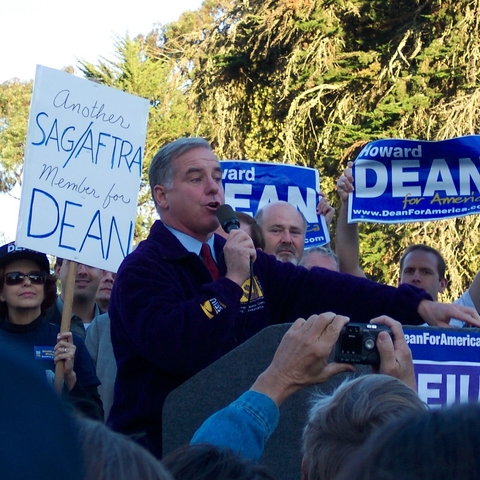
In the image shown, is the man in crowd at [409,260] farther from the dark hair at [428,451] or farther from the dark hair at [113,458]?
the dark hair at [428,451]

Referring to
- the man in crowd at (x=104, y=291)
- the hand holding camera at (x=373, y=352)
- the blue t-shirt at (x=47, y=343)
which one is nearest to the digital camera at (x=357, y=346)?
the hand holding camera at (x=373, y=352)

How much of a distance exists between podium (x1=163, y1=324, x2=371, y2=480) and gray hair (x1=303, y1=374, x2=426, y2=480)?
850 mm

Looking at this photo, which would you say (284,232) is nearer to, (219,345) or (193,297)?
(193,297)

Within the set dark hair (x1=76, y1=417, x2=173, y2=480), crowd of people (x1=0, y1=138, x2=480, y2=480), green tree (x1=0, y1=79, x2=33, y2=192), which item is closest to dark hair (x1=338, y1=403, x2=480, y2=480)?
crowd of people (x1=0, y1=138, x2=480, y2=480)

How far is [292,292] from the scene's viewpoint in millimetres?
3281

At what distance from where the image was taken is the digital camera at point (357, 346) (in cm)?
234

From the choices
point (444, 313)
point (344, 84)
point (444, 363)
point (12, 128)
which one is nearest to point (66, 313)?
point (444, 313)

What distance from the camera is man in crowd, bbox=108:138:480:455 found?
2.75 m

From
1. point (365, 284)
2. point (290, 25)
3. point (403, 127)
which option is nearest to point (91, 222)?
point (365, 284)

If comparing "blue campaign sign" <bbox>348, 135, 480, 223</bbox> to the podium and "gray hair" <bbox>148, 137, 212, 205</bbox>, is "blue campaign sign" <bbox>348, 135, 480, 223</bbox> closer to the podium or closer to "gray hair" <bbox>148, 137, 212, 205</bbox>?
"gray hair" <bbox>148, 137, 212, 205</bbox>

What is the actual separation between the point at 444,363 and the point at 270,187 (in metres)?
4.81

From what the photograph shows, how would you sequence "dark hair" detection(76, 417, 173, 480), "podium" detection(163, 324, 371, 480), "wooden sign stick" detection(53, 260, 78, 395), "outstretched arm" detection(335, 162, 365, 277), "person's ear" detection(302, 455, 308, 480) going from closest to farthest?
"dark hair" detection(76, 417, 173, 480)
"person's ear" detection(302, 455, 308, 480)
"podium" detection(163, 324, 371, 480)
"wooden sign stick" detection(53, 260, 78, 395)
"outstretched arm" detection(335, 162, 365, 277)

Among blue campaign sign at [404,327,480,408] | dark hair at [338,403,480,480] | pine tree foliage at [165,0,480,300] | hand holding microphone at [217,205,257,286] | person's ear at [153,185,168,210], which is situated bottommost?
dark hair at [338,403,480,480]

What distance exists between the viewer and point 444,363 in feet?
8.51
